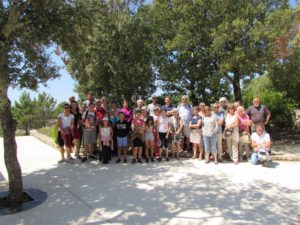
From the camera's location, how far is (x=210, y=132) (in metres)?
8.08

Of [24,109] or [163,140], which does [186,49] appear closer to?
[163,140]

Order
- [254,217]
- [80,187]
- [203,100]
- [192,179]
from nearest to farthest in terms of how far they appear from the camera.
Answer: [254,217] → [80,187] → [192,179] → [203,100]

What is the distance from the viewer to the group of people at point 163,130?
26.8 ft

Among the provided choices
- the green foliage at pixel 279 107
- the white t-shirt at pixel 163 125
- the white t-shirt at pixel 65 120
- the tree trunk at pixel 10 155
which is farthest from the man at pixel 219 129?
the green foliage at pixel 279 107

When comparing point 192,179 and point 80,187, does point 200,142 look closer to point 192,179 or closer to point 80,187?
point 192,179

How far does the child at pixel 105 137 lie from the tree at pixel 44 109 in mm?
16611

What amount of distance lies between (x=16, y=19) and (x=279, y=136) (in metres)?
11.4

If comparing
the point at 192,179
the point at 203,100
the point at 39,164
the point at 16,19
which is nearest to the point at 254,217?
the point at 192,179

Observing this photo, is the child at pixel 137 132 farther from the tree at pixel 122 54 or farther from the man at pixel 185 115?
the tree at pixel 122 54

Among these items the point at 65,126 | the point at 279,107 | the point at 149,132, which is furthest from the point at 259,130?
the point at 279,107

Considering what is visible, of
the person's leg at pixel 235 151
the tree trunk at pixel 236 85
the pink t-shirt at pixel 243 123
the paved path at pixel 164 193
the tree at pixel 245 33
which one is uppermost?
the tree at pixel 245 33

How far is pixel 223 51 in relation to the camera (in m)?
9.54

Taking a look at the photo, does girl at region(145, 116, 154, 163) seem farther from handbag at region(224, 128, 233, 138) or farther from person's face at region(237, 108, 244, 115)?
person's face at region(237, 108, 244, 115)

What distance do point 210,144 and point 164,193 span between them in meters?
2.97
